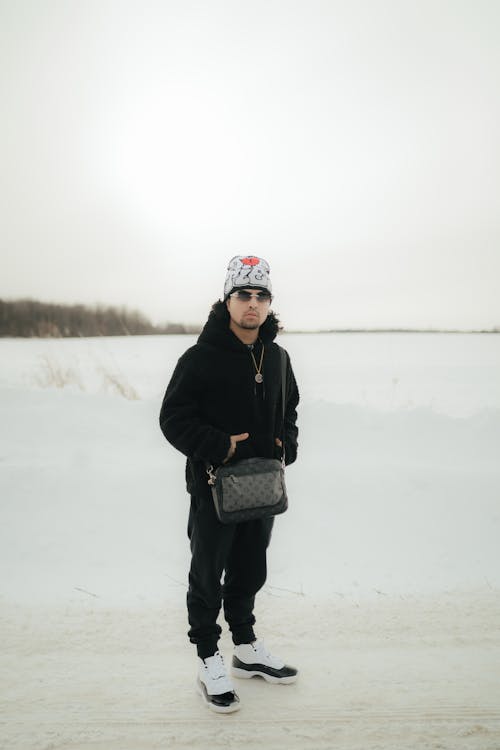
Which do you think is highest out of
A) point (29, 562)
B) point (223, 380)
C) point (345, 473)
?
point (223, 380)

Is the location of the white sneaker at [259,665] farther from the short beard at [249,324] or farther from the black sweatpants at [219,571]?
the short beard at [249,324]

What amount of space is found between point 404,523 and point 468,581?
871 mm

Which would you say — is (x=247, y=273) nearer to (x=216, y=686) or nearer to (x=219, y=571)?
(x=219, y=571)

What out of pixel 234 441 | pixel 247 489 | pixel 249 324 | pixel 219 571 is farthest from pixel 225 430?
pixel 219 571

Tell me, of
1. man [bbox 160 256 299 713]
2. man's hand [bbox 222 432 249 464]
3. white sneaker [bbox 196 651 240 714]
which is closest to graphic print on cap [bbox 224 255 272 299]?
man [bbox 160 256 299 713]

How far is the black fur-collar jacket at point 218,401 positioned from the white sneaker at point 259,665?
873 mm

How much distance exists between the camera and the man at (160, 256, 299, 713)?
222cm

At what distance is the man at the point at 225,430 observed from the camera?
2221mm

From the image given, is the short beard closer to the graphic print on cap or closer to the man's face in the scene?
the man's face

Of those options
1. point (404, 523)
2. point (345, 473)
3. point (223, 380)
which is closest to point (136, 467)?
point (345, 473)

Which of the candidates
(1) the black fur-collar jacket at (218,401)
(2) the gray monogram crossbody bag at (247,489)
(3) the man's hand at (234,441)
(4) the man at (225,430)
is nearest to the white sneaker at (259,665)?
(4) the man at (225,430)

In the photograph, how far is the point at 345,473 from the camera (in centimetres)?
487

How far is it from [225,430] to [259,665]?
120 centimetres

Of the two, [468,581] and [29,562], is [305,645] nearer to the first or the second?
[468,581]
